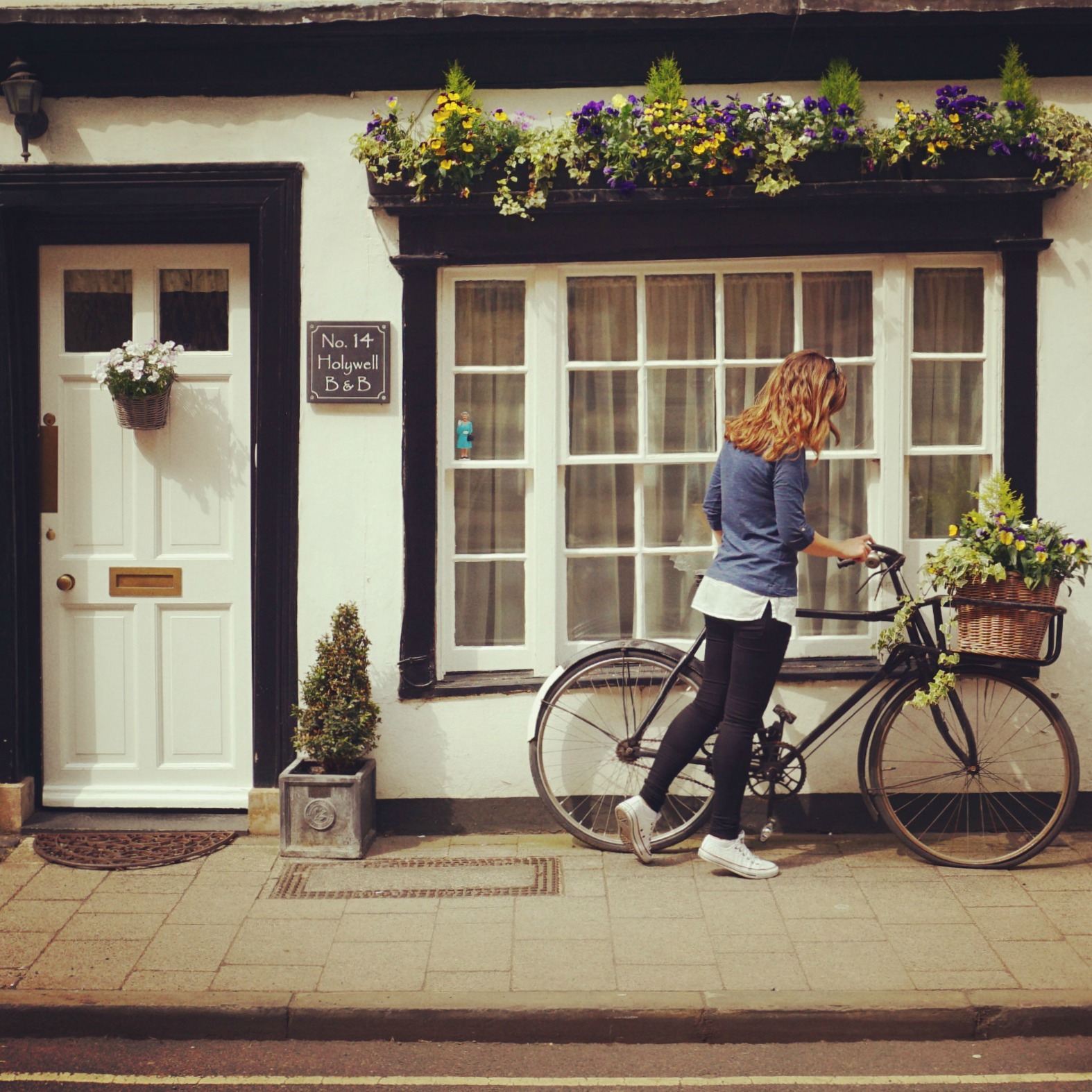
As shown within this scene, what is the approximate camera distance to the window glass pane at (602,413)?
6102 mm

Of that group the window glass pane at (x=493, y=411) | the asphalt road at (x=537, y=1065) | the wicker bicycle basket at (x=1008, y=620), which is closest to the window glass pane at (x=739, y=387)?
the window glass pane at (x=493, y=411)

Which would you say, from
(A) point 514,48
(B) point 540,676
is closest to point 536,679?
(B) point 540,676

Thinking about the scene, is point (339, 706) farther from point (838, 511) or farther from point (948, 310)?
point (948, 310)

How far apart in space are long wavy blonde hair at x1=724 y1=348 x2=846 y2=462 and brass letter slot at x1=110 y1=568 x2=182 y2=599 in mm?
2843

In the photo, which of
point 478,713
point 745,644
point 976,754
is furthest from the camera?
point 478,713

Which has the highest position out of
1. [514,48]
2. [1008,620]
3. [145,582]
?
[514,48]

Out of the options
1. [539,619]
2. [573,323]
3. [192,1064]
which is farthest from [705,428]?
[192,1064]

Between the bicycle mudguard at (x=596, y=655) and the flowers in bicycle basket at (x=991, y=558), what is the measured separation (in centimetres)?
89

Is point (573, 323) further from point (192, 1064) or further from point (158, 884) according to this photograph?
point (192, 1064)

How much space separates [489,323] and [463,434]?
21.0 inches

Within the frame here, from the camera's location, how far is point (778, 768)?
5.60 meters

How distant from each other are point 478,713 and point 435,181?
244cm

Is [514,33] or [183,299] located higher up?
[514,33]

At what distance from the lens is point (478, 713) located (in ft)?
19.8
